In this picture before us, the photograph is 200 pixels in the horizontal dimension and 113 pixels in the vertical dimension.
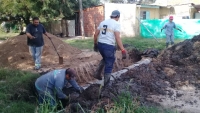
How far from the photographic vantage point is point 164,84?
600 cm

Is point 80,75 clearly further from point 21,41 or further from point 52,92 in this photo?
point 21,41

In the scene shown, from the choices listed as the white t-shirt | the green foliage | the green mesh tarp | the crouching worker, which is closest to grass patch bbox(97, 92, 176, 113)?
the green foliage

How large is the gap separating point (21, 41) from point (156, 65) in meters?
5.36

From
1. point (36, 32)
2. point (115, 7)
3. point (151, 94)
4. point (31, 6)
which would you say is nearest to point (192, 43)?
point (151, 94)

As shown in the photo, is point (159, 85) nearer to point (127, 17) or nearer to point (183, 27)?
point (183, 27)

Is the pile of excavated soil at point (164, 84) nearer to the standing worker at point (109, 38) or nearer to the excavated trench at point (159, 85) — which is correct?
the excavated trench at point (159, 85)

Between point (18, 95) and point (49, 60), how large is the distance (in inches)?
159

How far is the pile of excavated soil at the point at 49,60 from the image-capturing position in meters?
7.18

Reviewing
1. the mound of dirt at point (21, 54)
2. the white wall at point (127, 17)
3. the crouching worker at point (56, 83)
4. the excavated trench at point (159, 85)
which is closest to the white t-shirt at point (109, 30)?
the excavated trench at point (159, 85)

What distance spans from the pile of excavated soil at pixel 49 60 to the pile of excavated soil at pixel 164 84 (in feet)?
4.19

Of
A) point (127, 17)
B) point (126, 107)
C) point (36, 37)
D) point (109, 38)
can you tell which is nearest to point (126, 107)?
point (126, 107)

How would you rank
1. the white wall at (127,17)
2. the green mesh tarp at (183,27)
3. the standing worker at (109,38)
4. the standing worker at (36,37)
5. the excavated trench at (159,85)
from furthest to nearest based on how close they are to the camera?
the white wall at (127,17) < the green mesh tarp at (183,27) < the standing worker at (36,37) < the standing worker at (109,38) < the excavated trench at (159,85)

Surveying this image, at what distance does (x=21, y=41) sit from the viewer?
953 centimetres

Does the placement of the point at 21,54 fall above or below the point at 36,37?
below
